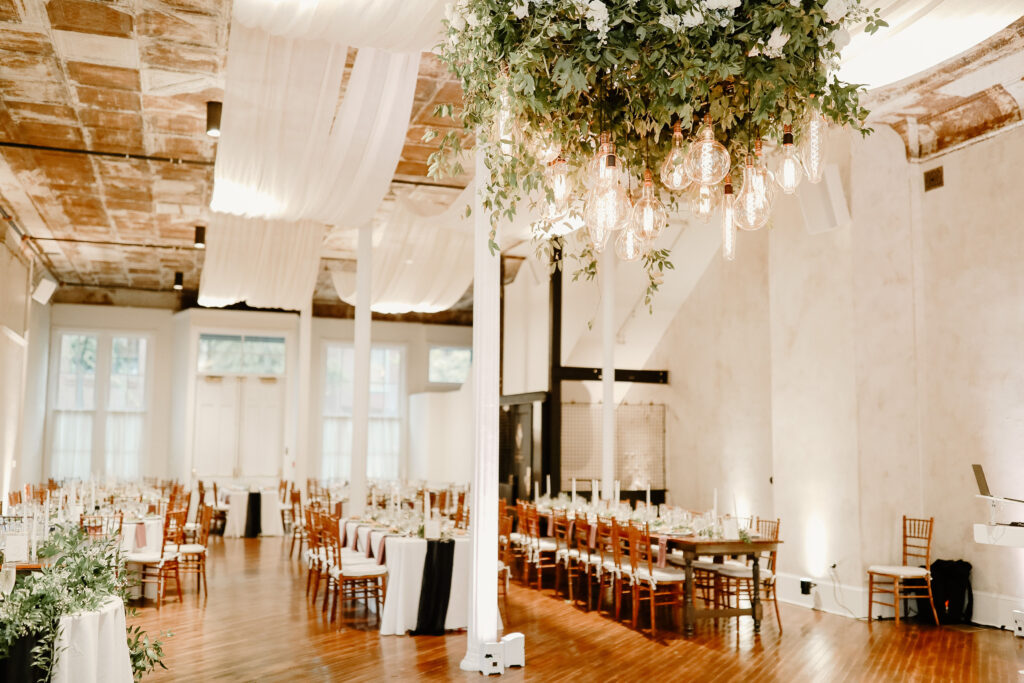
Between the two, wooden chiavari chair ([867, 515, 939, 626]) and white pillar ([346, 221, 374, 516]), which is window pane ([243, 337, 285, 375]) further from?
wooden chiavari chair ([867, 515, 939, 626])

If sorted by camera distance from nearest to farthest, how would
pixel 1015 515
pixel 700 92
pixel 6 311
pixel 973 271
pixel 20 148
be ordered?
pixel 700 92 < pixel 1015 515 < pixel 973 271 < pixel 20 148 < pixel 6 311

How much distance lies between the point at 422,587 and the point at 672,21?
5.88m

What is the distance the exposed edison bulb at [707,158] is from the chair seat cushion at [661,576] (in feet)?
17.3

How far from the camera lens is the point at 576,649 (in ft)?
22.8

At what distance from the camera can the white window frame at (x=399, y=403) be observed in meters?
19.7

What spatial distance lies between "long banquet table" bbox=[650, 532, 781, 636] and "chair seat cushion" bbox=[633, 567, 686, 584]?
0.29 feet

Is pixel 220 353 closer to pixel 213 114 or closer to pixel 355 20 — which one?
pixel 213 114

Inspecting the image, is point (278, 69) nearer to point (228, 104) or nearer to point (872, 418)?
point (228, 104)

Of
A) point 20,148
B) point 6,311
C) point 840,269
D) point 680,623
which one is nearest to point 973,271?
point 840,269

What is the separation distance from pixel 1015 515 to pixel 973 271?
240 cm

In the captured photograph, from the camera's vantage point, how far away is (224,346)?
18.9 m

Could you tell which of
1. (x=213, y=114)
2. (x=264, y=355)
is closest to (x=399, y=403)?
(x=264, y=355)

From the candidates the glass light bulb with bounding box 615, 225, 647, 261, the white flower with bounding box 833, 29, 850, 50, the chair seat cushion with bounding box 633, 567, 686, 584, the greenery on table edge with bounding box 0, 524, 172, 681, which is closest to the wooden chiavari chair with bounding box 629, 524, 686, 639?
the chair seat cushion with bounding box 633, 567, 686, 584

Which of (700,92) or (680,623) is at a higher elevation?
(700,92)
